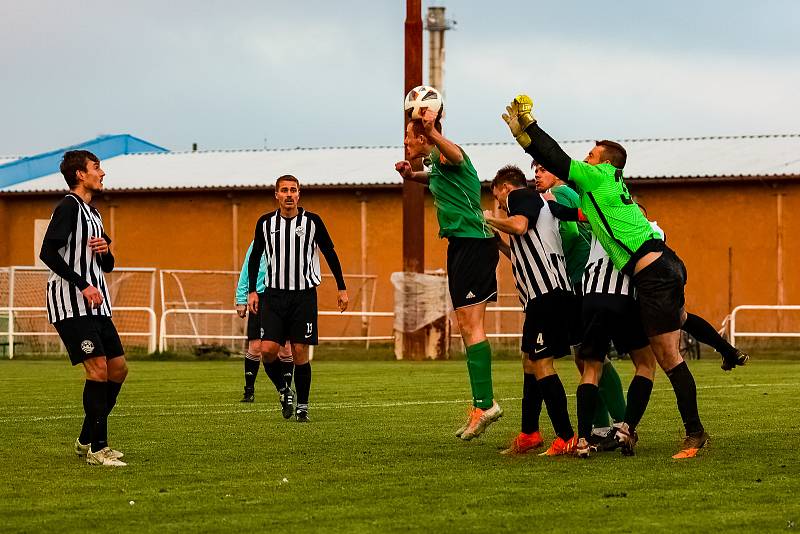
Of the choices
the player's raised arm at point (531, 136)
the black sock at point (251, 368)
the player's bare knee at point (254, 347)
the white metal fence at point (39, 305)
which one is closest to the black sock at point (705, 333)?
the player's raised arm at point (531, 136)

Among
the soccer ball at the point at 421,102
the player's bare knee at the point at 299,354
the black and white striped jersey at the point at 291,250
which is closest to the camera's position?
the soccer ball at the point at 421,102

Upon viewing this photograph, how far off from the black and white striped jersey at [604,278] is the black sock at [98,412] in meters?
3.20

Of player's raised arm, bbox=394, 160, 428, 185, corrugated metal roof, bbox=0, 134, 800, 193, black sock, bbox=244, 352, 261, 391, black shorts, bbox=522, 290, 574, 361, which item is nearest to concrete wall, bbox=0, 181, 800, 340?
corrugated metal roof, bbox=0, 134, 800, 193

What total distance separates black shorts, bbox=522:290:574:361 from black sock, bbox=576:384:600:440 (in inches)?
16.5

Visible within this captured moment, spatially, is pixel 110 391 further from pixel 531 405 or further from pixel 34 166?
pixel 34 166

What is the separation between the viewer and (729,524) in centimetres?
679

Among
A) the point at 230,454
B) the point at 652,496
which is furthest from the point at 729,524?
the point at 230,454

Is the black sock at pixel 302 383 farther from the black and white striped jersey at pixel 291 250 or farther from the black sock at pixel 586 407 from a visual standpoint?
the black sock at pixel 586 407

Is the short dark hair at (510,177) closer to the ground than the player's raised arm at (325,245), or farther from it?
farther from it

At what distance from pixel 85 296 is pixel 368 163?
99.2 feet

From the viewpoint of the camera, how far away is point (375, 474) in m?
8.67

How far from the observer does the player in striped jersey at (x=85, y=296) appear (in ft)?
31.0

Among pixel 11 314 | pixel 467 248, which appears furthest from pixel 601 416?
pixel 11 314

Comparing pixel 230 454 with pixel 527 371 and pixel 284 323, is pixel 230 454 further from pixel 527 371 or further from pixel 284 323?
pixel 284 323
